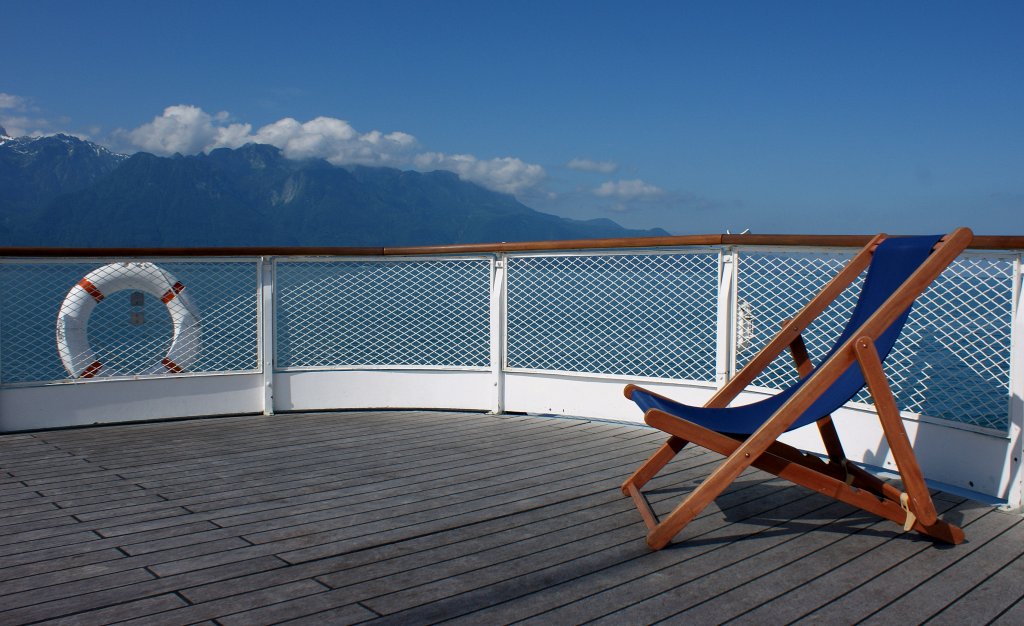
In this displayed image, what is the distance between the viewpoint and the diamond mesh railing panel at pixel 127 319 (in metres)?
4.17

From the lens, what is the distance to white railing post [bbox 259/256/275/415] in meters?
4.45

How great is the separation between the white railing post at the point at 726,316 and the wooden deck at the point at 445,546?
0.51m

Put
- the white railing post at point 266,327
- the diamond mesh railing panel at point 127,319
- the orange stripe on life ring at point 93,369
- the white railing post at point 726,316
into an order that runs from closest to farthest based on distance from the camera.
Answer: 1. the white railing post at point 726,316
2. the diamond mesh railing panel at point 127,319
3. the orange stripe on life ring at point 93,369
4. the white railing post at point 266,327

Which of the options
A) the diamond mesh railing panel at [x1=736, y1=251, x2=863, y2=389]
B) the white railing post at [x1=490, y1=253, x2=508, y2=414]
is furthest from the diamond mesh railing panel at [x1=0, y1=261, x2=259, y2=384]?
the diamond mesh railing panel at [x1=736, y1=251, x2=863, y2=389]

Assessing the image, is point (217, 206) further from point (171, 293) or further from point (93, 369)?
point (93, 369)

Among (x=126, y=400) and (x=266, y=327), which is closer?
(x=126, y=400)

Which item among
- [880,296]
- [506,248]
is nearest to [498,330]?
[506,248]

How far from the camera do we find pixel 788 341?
9.23 ft

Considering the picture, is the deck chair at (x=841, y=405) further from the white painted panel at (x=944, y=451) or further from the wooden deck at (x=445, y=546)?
the white painted panel at (x=944, y=451)

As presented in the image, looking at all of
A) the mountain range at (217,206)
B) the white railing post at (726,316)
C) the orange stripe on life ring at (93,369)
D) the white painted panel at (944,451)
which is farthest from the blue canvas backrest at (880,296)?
the mountain range at (217,206)

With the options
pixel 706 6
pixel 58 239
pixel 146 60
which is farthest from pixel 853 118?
pixel 58 239

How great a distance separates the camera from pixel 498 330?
14.6 feet

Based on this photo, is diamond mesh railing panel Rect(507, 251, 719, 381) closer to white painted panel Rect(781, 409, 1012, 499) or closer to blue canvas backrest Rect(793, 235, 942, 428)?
white painted panel Rect(781, 409, 1012, 499)

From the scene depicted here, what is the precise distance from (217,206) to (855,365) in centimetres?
13401
